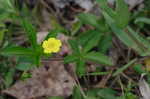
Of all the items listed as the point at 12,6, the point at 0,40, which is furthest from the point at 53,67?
the point at 12,6

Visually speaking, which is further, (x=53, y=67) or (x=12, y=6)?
(x=12, y=6)

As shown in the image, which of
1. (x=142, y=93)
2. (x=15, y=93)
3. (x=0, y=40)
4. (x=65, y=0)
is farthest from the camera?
(x=65, y=0)

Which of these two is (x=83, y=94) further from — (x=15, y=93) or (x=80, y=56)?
(x=15, y=93)

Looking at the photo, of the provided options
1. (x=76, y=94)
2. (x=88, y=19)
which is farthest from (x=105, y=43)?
(x=76, y=94)

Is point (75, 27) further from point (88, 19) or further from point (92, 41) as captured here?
point (92, 41)

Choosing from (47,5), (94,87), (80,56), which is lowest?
(94,87)

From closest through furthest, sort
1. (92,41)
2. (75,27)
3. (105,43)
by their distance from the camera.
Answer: (92,41) < (105,43) < (75,27)

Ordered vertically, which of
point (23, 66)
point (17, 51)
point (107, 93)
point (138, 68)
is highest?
point (17, 51)
